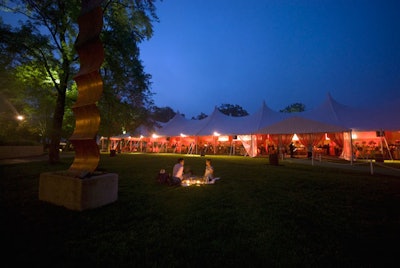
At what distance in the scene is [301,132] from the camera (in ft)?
51.9

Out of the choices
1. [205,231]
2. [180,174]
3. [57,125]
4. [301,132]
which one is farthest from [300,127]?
[57,125]

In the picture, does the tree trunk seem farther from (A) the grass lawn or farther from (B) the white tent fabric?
(B) the white tent fabric

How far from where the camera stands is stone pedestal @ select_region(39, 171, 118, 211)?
3682mm

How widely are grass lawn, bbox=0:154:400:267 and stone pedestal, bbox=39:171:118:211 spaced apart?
0.16 meters

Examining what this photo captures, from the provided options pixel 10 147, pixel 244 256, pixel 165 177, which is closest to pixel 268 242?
pixel 244 256

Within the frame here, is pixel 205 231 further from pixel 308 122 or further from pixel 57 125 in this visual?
pixel 308 122

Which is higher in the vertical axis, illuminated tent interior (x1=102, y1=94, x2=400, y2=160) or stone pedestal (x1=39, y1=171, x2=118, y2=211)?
illuminated tent interior (x1=102, y1=94, x2=400, y2=160)

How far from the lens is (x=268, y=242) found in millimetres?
2625

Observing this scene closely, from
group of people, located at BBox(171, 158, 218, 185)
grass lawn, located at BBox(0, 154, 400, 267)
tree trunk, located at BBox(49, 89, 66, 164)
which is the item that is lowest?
grass lawn, located at BBox(0, 154, 400, 267)

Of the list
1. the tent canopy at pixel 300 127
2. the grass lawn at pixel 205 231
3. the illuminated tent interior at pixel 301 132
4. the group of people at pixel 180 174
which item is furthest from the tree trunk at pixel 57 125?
the tent canopy at pixel 300 127

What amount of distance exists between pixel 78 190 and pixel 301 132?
16.2m

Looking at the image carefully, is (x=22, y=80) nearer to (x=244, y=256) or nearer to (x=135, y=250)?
(x=135, y=250)

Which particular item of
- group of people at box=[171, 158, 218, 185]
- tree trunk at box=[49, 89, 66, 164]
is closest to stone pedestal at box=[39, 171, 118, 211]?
group of people at box=[171, 158, 218, 185]

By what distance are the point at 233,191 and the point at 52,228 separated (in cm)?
417
